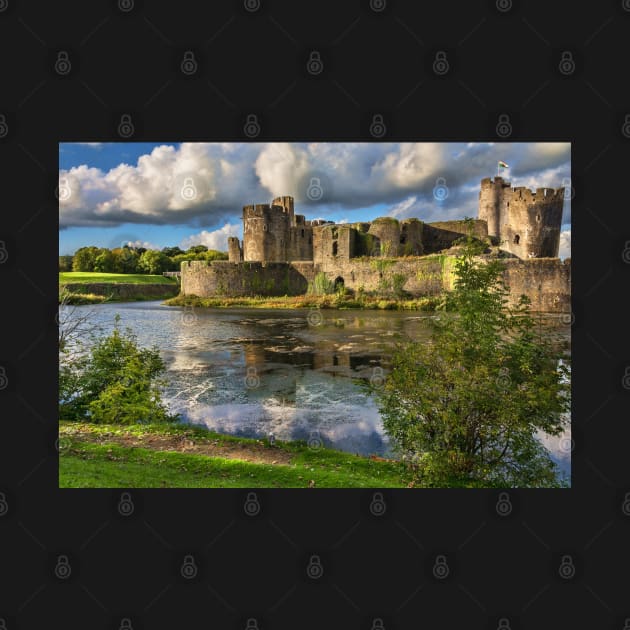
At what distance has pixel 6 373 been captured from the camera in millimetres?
4582

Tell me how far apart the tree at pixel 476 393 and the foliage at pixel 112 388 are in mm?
6063

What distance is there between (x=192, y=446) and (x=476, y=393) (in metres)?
5.27

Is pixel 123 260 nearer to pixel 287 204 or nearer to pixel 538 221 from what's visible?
pixel 287 204

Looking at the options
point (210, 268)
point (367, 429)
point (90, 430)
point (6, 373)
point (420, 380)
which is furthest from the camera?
point (210, 268)

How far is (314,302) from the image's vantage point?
38.7 meters

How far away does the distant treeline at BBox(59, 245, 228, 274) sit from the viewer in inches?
2339

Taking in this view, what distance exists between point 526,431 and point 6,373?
6.25 m

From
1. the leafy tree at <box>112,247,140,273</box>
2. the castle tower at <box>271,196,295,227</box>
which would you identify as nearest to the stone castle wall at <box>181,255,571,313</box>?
the castle tower at <box>271,196,295,227</box>

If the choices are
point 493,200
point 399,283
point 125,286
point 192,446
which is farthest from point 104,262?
point 192,446

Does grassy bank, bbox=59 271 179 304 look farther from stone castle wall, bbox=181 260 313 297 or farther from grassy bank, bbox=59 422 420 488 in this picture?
grassy bank, bbox=59 422 420 488

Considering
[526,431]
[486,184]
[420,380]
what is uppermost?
[486,184]

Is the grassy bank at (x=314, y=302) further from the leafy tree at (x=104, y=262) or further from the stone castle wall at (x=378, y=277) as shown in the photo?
the leafy tree at (x=104, y=262)
